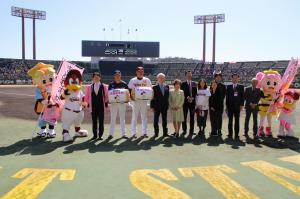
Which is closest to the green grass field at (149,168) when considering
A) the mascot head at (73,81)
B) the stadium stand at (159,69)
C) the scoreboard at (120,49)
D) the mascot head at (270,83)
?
the mascot head at (73,81)

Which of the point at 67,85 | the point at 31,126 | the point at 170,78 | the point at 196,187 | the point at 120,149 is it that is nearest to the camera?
the point at 196,187

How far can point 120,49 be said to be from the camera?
59312mm

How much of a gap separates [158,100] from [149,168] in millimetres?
3481

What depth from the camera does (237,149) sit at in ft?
26.6

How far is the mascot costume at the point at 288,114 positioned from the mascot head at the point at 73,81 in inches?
214

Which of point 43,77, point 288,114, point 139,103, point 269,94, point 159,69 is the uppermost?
point 159,69

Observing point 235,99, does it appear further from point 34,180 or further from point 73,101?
point 34,180

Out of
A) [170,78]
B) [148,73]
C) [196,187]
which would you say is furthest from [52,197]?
[148,73]

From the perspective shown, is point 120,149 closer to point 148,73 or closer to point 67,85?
point 67,85

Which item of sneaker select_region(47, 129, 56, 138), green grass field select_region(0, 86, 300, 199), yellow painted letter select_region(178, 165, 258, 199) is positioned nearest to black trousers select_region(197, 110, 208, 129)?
green grass field select_region(0, 86, 300, 199)

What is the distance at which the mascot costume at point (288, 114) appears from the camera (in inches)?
376

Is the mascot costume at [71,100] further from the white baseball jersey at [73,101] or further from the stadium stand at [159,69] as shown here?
the stadium stand at [159,69]

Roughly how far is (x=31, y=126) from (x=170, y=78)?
150ft

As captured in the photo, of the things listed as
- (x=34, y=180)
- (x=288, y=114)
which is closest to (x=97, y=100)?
(x=34, y=180)
